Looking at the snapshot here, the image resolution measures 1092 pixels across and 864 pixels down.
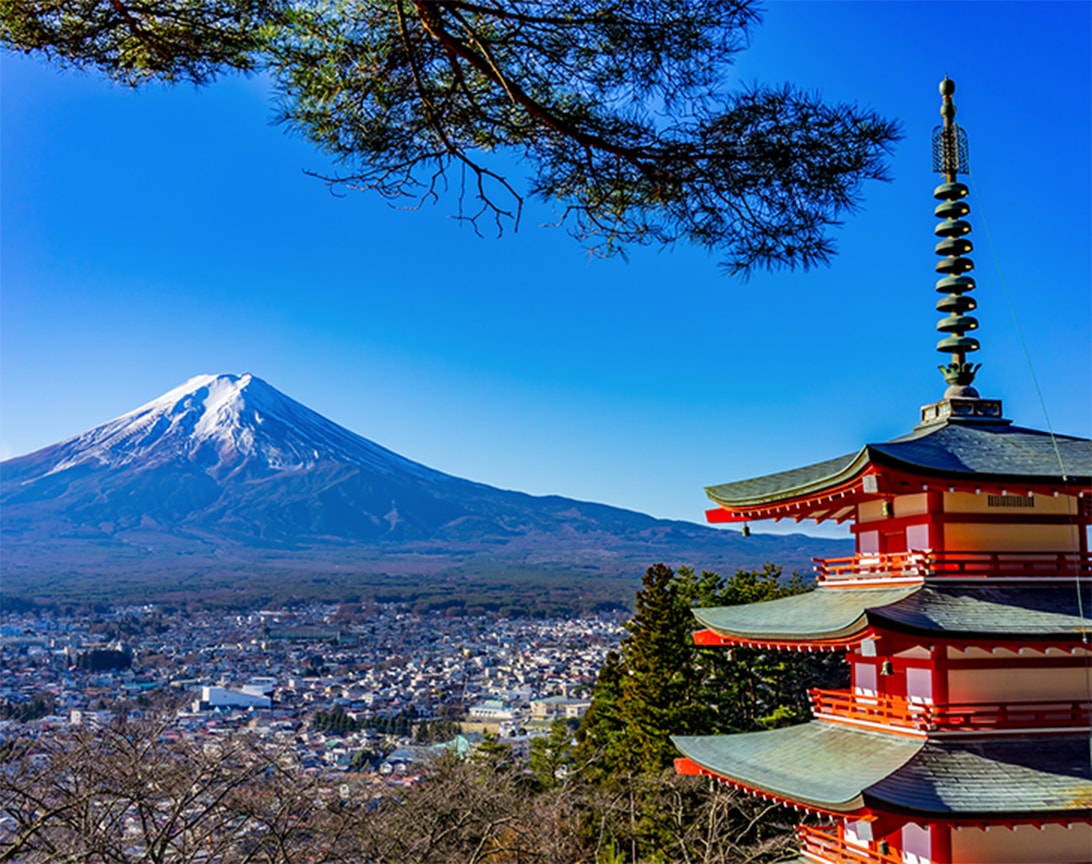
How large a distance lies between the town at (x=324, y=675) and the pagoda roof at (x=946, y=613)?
6.10m

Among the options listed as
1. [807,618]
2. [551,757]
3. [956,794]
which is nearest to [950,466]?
[807,618]

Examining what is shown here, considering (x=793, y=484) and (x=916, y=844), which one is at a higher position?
(x=793, y=484)

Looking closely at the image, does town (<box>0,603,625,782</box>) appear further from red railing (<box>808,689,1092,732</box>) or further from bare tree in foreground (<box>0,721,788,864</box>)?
red railing (<box>808,689,1092,732</box>)

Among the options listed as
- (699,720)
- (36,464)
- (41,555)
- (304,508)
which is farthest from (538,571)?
(699,720)

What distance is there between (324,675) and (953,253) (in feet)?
154

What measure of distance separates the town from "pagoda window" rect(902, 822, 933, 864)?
6604mm

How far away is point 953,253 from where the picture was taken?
27.2ft

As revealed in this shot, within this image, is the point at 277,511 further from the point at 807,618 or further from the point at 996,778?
the point at 996,778

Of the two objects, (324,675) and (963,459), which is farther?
(324,675)

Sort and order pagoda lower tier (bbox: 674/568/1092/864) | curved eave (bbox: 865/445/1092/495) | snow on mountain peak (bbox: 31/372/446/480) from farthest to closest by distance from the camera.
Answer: snow on mountain peak (bbox: 31/372/446/480) → curved eave (bbox: 865/445/1092/495) → pagoda lower tier (bbox: 674/568/1092/864)

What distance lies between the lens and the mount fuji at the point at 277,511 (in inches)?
4001

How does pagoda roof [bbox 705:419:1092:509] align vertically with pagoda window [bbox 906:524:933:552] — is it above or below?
above

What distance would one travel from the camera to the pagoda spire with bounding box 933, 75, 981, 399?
26.8 feet

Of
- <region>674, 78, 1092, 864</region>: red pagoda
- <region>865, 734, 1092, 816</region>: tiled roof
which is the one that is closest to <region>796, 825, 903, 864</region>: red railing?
<region>674, 78, 1092, 864</region>: red pagoda
